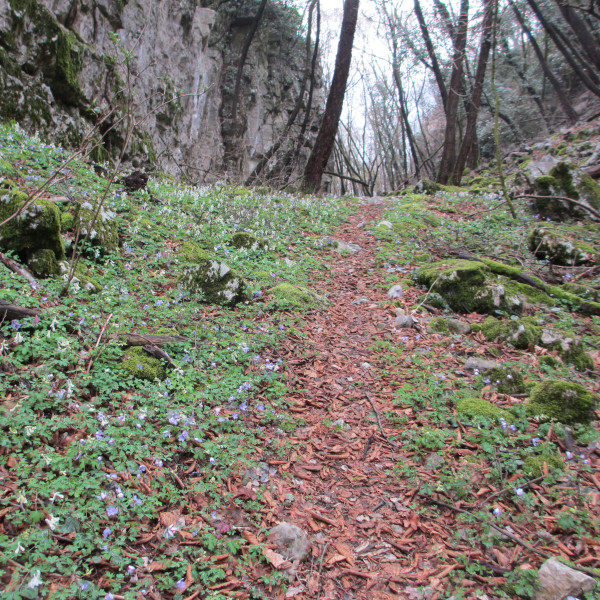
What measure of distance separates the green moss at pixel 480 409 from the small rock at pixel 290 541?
187cm

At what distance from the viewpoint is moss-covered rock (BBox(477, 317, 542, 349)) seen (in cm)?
488

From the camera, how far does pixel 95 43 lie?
9195 millimetres

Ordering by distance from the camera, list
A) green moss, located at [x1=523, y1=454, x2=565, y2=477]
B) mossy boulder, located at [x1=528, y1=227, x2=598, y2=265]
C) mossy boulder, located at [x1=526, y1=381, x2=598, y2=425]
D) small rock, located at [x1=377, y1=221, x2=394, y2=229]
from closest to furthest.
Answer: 1. green moss, located at [x1=523, y1=454, x2=565, y2=477]
2. mossy boulder, located at [x1=526, y1=381, x2=598, y2=425]
3. mossy boulder, located at [x1=528, y1=227, x2=598, y2=265]
4. small rock, located at [x1=377, y1=221, x2=394, y2=229]

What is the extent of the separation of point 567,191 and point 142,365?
32.7ft

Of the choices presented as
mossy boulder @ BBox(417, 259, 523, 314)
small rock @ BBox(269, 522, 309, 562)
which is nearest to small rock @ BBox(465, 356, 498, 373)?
mossy boulder @ BBox(417, 259, 523, 314)

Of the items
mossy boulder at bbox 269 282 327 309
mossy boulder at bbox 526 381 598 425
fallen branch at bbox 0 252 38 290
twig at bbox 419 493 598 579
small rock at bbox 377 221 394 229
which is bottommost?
twig at bbox 419 493 598 579

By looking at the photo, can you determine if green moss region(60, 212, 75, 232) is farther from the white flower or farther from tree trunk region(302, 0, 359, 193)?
tree trunk region(302, 0, 359, 193)

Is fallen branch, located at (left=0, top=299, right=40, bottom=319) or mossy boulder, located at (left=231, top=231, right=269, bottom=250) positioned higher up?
mossy boulder, located at (left=231, top=231, right=269, bottom=250)

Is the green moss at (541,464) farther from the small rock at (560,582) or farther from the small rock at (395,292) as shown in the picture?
the small rock at (395,292)

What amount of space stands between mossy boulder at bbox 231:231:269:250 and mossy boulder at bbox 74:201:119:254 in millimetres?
1822

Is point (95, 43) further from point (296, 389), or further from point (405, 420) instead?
point (405, 420)

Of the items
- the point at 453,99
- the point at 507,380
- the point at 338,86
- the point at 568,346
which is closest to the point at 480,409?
the point at 507,380

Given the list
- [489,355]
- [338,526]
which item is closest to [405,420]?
[338,526]

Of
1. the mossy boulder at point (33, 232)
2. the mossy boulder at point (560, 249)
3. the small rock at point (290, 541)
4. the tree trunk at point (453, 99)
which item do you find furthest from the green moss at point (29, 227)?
the tree trunk at point (453, 99)
